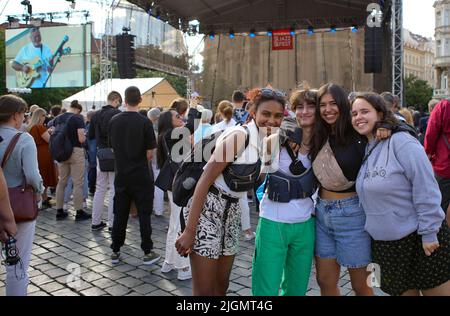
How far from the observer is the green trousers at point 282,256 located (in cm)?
239

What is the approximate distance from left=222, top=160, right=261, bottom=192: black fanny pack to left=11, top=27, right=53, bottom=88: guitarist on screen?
→ 25.3 m

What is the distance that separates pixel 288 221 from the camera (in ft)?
7.86

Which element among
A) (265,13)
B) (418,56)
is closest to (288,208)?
(265,13)

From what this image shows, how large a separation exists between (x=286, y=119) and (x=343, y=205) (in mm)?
620

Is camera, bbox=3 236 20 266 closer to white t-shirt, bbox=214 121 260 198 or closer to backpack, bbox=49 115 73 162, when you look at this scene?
white t-shirt, bbox=214 121 260 198

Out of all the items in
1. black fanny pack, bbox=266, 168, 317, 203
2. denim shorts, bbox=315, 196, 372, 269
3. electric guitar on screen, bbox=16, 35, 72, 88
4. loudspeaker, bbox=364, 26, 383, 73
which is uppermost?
electric guitar on screen, bbox=16, 35, 72, 88

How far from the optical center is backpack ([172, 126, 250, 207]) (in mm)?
2473

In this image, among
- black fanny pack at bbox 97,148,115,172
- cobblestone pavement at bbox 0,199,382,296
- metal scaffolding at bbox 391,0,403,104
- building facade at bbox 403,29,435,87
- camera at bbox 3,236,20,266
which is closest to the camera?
camera at bbox 3,236,20,266

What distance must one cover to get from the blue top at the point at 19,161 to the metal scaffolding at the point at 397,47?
11916 mm

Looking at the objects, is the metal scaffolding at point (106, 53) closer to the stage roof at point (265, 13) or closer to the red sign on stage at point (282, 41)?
the stage roof at point (265, 13)

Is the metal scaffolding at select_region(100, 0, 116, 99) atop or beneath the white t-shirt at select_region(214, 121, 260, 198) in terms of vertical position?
atop

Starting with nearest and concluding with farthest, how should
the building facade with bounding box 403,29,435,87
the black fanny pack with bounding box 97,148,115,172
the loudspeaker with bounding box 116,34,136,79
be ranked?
the black fanny pack with bounding box 97,148,115,172
the loudspeaker with bounding box 116,34,136,79
the building facade with bounding box 403,29,435,87

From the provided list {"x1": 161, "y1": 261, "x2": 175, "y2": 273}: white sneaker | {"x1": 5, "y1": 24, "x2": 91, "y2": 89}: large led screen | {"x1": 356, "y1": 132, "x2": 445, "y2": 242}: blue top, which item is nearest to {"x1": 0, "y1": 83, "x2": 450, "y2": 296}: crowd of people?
{"x1": 356, "y1": 132, "x2": 445, "y2": 242}: blue top
